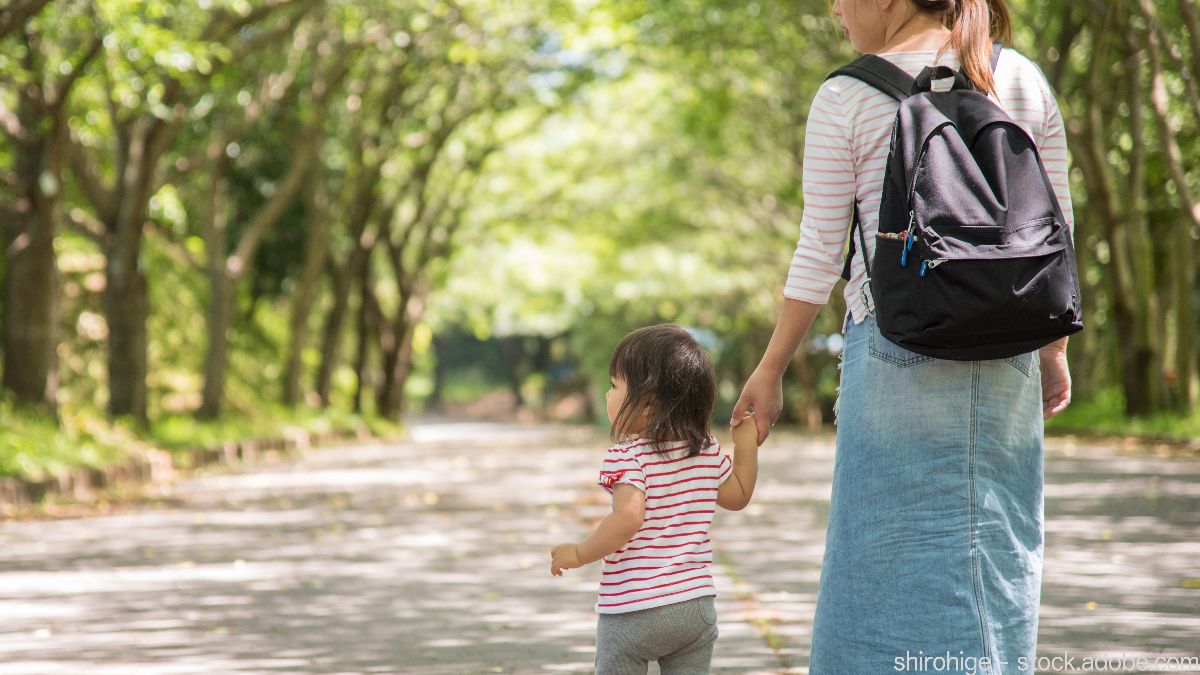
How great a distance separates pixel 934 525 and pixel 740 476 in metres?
0.68

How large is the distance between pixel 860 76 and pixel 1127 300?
61.8 feet

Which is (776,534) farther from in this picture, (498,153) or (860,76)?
(498,153)

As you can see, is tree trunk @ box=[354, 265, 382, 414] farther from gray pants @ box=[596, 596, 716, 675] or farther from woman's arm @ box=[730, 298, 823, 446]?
woman's arm @ box=[730, 298, 823, 446]

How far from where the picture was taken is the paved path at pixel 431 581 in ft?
19.9

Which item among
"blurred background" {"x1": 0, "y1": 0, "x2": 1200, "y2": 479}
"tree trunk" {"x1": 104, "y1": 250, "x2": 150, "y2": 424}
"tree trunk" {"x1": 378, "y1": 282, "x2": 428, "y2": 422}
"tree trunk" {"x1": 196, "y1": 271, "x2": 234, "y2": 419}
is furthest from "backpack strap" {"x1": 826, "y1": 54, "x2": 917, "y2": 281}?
"tree trunk" {"x1": 378, "y1": 282, "x2": 428, "y2": 422}

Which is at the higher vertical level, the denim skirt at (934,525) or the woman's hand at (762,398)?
the woman's hand at (762,398)

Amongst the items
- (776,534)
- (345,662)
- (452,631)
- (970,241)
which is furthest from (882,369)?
(776,534)

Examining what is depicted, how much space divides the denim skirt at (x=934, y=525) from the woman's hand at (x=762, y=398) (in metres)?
0.24

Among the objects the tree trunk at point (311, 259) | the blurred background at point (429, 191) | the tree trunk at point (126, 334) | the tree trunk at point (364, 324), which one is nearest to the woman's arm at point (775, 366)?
the blurred background at point (429, 191)

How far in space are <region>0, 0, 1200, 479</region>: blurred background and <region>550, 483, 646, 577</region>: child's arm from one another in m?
3.91

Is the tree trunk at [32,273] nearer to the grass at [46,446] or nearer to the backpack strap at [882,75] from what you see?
the grass at [46,446]

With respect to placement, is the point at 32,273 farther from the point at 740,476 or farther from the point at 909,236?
the point at 909,236

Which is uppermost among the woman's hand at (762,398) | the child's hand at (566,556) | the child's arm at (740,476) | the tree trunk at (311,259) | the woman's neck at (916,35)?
the tree trunk at (311,259)

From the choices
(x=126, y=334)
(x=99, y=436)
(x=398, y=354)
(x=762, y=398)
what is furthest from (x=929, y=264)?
(x=398, y=354)
